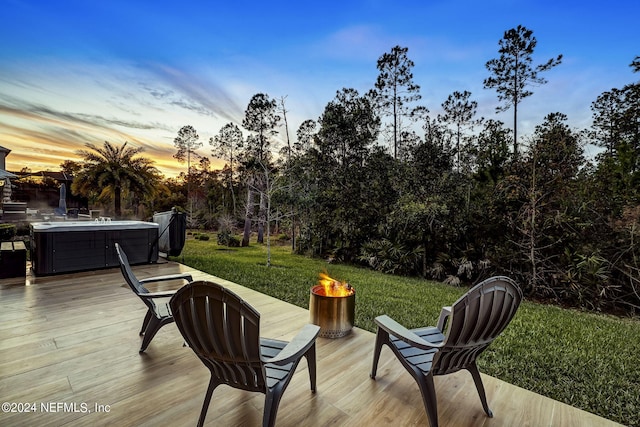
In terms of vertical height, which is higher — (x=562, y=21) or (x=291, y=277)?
(x=562, y=21)

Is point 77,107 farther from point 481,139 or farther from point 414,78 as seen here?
point 481,139

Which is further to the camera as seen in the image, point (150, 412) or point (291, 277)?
point (291, 277)

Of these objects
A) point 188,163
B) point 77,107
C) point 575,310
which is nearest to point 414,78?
point 575,310

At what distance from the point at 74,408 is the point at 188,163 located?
778 inches

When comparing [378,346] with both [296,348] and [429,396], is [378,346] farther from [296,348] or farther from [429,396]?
[296,348]

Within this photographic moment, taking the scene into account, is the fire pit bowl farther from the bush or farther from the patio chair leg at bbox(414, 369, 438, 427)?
the bush

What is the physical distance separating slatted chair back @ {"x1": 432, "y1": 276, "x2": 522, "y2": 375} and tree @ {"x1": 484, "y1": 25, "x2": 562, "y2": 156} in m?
9.05

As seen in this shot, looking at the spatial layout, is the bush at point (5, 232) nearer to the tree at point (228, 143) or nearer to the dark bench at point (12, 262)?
the dark bench at point (12, 262)

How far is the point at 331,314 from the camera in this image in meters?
3.14

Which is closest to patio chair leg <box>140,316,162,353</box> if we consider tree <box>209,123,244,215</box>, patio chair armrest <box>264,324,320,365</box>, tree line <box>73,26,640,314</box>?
patio chair armrest <box>264,324,320,365</box>

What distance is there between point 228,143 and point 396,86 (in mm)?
11087

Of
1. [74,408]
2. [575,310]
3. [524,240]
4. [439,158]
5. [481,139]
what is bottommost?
[575,310]

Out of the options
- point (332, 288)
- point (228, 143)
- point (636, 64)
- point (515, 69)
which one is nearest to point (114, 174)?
point (228, 143)

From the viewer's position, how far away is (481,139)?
35.8ft
